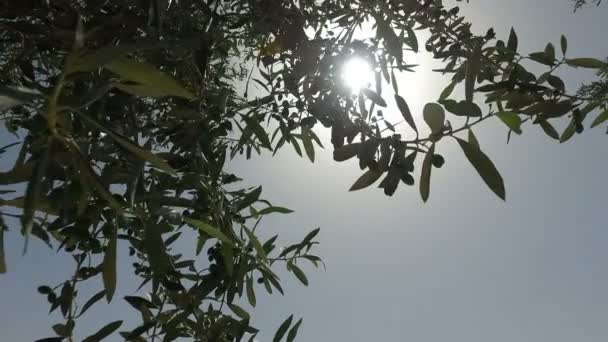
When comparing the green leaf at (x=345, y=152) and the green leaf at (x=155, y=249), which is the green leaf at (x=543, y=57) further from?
the green leaf at (x=155, y=249)

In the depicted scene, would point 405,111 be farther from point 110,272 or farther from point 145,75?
point 110,272

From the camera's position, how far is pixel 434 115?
108 cm

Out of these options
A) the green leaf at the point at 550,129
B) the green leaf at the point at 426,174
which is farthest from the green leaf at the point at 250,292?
the green leaf at the point at 550,129

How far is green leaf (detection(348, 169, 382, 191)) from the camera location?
1.31 meters

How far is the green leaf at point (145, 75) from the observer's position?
2.45 ft

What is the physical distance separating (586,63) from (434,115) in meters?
0.92

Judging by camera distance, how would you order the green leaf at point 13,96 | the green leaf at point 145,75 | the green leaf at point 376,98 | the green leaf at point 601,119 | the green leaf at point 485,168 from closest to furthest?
the green leaf at point 13,96 < the green leaf at point 145,75 < the green leaf at point 485,168 < the green leaf at point 376,98 < the green leaf at point 601,119

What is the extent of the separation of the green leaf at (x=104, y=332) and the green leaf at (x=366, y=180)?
728 millimetres

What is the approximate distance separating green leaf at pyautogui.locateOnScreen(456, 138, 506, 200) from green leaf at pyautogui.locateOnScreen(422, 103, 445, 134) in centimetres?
5

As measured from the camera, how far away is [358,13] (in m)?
2.17

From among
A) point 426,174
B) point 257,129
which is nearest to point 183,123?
point 257,129

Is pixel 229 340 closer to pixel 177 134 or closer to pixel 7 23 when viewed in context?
pixel 177 134

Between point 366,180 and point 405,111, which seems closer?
point 405,111

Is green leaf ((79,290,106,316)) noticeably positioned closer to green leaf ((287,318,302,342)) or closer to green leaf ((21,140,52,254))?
green leaf ((287,318,302,342))
